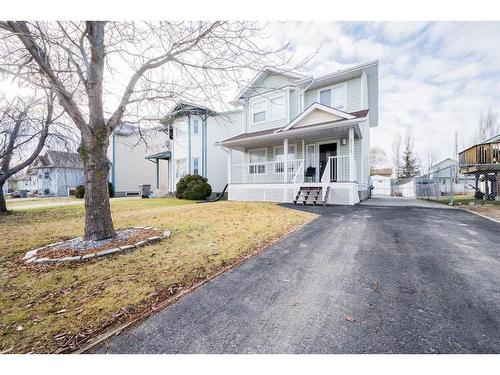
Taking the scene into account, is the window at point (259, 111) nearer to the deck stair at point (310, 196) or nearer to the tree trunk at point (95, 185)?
the deck stair at point (310, 196)

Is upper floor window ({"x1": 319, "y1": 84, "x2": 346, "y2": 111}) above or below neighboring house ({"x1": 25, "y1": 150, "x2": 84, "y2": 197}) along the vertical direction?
above

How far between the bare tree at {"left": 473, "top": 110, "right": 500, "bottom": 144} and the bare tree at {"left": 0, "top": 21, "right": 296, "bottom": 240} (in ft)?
117

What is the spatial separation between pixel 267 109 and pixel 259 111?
589 mm

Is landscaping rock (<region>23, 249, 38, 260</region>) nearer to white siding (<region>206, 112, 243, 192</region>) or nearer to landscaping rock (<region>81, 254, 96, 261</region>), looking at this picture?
landscaping rock (<region>81, 254, 96, 261</region>)

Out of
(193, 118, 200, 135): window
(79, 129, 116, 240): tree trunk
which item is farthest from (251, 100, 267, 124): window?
(79, 129, 116, 240): tree trunk

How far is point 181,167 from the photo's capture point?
18.2 meters

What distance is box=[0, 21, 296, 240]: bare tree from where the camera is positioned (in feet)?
13.9

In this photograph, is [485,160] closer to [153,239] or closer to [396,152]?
[153,239]

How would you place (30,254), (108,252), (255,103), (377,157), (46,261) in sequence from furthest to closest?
(377,157) → (255,103) → (30,254) → (108,252) → (46,261)

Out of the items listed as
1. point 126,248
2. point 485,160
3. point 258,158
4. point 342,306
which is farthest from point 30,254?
point 485,160

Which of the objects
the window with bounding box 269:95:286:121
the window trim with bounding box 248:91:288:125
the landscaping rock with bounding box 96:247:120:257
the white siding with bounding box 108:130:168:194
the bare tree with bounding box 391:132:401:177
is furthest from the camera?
the bare tree with bounding box 391:132:401:177

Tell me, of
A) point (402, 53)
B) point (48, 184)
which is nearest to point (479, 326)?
point (402, 53)

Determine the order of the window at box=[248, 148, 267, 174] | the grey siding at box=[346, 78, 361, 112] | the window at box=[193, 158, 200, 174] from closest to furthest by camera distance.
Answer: the grey siding at box=[346, 78, 361, 112] < the window at box=[248, 148, 267, 174] < the window at box=[193, 158, 200, 174]
